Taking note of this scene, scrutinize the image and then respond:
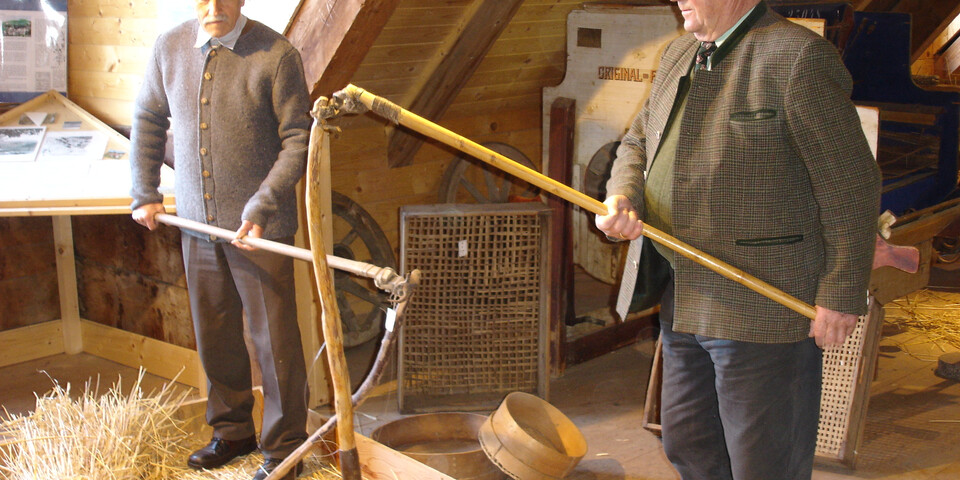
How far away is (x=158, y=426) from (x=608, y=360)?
204cm

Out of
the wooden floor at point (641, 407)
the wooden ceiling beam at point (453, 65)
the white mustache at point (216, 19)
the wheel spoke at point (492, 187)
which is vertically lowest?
the wooden floor at point (641, 407)

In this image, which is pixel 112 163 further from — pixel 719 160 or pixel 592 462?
pixel 719 160

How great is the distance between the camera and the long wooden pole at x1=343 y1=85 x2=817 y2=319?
74.3 inches

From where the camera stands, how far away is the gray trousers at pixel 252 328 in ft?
8.88

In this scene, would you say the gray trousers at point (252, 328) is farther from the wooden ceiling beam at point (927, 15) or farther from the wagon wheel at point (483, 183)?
the wooden ceiling beam at point (927, 15)

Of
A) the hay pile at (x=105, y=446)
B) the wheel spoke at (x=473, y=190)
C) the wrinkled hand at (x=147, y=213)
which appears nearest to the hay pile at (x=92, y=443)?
the hay pile at (x=105, y=446)

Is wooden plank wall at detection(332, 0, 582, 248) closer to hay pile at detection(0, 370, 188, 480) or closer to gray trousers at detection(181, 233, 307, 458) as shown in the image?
gray trousers at detection(181, 233, 307, 458)

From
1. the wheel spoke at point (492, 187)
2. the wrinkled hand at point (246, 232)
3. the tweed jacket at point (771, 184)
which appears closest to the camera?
the tweed jacket at point (771, 184)

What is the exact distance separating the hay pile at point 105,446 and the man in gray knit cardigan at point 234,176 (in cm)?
11

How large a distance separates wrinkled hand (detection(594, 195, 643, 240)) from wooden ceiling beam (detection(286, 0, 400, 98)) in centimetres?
128

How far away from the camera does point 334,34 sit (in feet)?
9.78

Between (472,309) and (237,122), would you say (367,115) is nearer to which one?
(472,309)

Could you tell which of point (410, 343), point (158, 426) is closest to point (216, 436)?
point (158, 426)

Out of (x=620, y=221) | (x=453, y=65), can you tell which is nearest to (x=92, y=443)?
(x=620, y=221)
